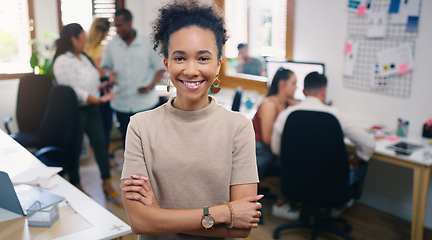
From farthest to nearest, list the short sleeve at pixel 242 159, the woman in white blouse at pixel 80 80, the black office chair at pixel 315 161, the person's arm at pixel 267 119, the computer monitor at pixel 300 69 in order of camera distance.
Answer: the computer monitor at pixel 300 69
the woman in white blouse at pixel 80 80
the person's arm at pixel 267 119
the black office chair at pixel 315 161
the short sleeve at pixel 242 159

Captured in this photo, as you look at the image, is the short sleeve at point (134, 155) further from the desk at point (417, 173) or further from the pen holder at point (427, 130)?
the pen holder at point (427, 130)

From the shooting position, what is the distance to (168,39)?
112cm

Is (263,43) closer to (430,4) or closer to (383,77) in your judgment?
(383,77)

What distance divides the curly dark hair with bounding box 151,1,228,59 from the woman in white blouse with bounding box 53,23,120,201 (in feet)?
7.22

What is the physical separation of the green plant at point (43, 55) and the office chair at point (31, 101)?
0.52 metres

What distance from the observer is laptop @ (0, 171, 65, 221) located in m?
1.51

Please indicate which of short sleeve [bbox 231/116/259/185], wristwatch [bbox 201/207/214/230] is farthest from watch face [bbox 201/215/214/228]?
short sleeve [bbox 231/116/259/185]

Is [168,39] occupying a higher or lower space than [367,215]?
higher

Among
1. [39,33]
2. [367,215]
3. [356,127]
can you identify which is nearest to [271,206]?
[367,215]

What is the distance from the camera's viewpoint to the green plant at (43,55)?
14.8 ft

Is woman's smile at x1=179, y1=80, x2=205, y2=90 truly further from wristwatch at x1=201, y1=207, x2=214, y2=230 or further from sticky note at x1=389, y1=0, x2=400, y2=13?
sticky note at x1=389, y1=0, x2=400, y2=13

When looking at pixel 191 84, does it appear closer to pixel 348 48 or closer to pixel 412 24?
pixel 412 24

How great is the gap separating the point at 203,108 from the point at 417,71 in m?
2.51

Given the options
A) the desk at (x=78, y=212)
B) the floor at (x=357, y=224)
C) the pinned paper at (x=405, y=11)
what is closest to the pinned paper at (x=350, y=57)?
the pinned paper at (x=405, y=11)
